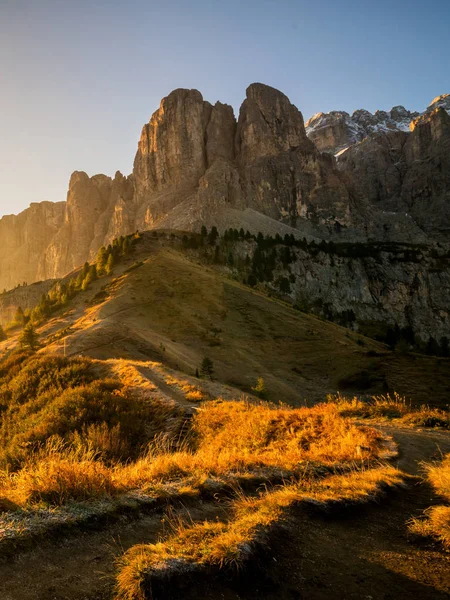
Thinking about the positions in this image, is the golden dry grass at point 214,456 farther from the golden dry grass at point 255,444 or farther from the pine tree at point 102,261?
the pine tree at point 102,261

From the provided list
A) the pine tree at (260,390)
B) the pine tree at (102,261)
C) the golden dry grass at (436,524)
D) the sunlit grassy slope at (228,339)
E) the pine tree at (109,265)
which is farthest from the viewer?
the pine tree at (102,261)

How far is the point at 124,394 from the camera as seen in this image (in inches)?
722

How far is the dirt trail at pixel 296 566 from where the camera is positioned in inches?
166

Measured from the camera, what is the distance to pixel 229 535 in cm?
494

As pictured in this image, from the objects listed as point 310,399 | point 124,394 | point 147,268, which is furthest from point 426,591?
point 147,268

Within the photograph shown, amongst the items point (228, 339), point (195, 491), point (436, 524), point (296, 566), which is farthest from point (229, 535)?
point (228, 339)

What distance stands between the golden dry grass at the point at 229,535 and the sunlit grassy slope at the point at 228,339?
29184mm

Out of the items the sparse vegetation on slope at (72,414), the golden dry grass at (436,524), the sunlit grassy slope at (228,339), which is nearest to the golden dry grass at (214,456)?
the sparse vegetation on slope at (72,414)

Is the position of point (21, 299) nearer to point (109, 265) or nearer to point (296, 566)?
point (109, 265)

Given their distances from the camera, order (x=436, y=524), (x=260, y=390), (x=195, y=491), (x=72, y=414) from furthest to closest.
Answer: (x=260, y=390), (x=72, y=414), (x=195, y=491), (x=436, y=524)

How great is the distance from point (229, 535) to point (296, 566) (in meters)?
0.90

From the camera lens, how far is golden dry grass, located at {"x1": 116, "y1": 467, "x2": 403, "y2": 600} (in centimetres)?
414

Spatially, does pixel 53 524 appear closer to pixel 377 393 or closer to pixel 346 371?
pixel 377 393

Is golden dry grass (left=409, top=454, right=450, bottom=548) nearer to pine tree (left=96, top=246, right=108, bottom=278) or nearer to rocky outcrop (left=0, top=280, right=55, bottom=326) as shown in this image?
pine tree (left=96, top=246, right=108, bottom=278)
